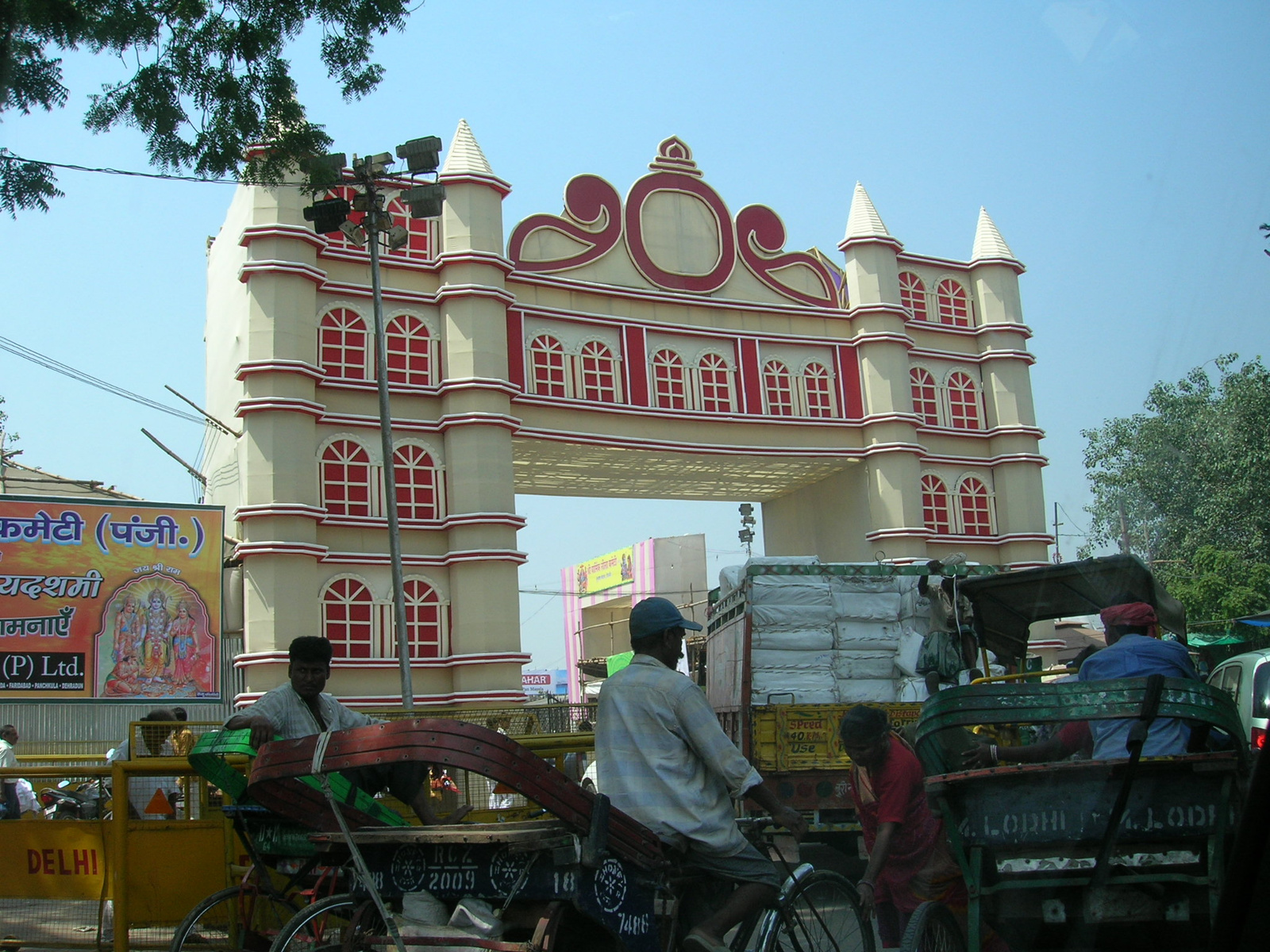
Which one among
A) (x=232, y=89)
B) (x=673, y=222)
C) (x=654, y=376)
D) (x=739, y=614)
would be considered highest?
(x=673, y=222)

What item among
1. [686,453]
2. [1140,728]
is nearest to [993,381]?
[686,453]

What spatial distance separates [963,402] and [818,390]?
4.32 meters

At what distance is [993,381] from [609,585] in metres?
26.0

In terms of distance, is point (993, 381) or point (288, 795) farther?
point (993, 381)

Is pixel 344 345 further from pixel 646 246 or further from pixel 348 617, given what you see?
pixel 646 246

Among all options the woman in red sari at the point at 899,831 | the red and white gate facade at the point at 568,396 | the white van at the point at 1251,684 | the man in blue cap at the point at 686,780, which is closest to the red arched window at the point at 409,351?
the red and white gate facade at the point at 568,396

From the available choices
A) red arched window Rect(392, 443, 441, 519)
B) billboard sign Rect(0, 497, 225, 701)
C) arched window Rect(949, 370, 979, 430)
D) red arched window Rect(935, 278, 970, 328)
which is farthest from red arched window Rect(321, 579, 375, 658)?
red arched window Rect(935, 278, 970, 328)

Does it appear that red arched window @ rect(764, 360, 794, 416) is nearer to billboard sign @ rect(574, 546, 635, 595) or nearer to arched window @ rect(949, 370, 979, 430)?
arched window @ rect(949, 370, 979, 430)

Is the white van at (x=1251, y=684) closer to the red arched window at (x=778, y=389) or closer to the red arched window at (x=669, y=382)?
the red arched window at (x=669, y=382)

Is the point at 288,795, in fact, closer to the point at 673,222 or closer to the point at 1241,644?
the point at 1241,644

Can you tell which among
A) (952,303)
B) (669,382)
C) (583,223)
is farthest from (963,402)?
(583,223)

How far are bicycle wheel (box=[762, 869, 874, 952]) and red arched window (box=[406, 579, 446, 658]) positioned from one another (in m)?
17.7

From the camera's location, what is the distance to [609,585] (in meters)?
52.2

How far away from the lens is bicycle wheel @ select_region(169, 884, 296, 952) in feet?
17.7
